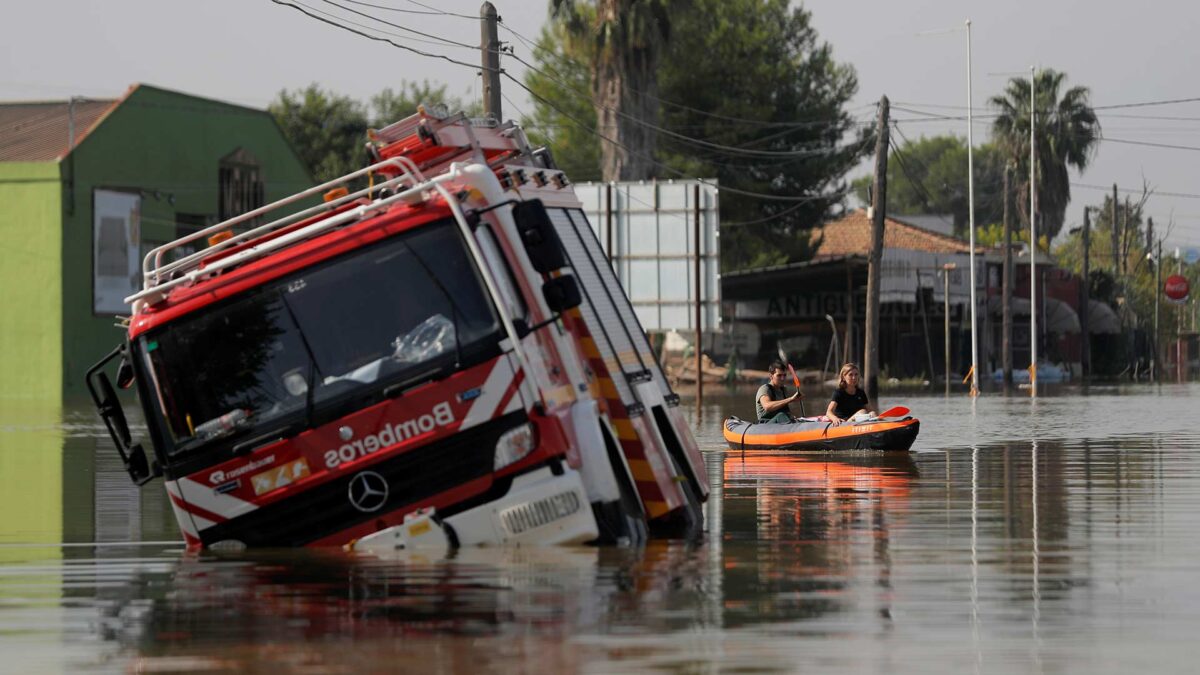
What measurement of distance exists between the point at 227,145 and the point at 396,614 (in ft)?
178

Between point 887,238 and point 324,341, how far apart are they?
274 ft

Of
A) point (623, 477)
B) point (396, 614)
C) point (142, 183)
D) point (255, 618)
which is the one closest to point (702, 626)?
point (396, 614)

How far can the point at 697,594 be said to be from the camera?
1067 centimetres

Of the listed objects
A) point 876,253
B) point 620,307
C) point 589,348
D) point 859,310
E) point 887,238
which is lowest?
point 589,348

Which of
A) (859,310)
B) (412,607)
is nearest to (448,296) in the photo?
(412,607)

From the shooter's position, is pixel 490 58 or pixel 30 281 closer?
pixel 490 58

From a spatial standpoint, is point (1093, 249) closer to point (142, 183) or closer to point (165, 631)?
point (142, 183)

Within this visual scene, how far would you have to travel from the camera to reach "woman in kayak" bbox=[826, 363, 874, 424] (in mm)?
25453

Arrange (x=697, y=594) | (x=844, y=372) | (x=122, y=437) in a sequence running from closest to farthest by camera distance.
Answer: (x=697, y=594)
(x=122, y=437)
(x=844, y=372)

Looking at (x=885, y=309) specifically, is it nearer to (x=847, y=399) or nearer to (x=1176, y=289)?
(x=1176, y=289)

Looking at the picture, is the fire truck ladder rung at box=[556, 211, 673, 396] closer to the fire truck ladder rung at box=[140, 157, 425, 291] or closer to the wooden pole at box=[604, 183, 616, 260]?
the fire truck ladder rung at box=[140, 157, 425, 291]

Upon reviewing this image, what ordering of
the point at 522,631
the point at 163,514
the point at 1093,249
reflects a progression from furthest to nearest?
the point at 1093,249 < the point at 163,514 < the point at 522,631

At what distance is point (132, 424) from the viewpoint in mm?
38719

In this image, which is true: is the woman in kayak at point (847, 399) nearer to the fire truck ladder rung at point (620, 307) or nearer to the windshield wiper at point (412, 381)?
the fire truck ladder rung at point (620, 307)
